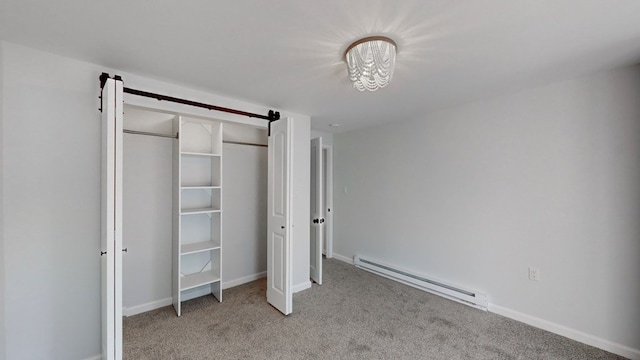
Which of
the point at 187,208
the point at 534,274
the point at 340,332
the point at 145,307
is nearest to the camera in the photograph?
the point at 340,332

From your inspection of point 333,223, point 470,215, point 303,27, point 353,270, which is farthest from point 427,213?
point 303,27

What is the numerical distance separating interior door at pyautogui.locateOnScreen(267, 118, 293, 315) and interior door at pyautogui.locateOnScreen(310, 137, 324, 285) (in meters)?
0.84

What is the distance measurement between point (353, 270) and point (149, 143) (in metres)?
3.22

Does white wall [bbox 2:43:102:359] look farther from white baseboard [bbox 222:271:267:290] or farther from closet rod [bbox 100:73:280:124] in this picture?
white baseboard [bbox 222:271:267:290]

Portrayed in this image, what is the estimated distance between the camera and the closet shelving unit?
2957mm

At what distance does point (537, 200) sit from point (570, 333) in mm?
1179

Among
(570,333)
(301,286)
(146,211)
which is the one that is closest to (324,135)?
(301,286)

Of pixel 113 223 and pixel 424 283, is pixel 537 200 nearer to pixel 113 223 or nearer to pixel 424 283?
pixel 424 283

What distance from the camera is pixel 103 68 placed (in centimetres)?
204

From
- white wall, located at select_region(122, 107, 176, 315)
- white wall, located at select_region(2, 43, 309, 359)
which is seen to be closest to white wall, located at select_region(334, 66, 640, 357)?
white wall, located at select_region(122, 107, 176, 315)

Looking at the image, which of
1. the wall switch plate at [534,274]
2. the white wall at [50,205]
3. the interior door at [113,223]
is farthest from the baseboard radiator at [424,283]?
the white wall at [50,205]

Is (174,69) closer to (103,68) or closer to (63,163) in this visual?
(103,68)

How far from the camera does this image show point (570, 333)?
2305mm

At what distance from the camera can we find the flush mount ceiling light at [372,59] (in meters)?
1.61
